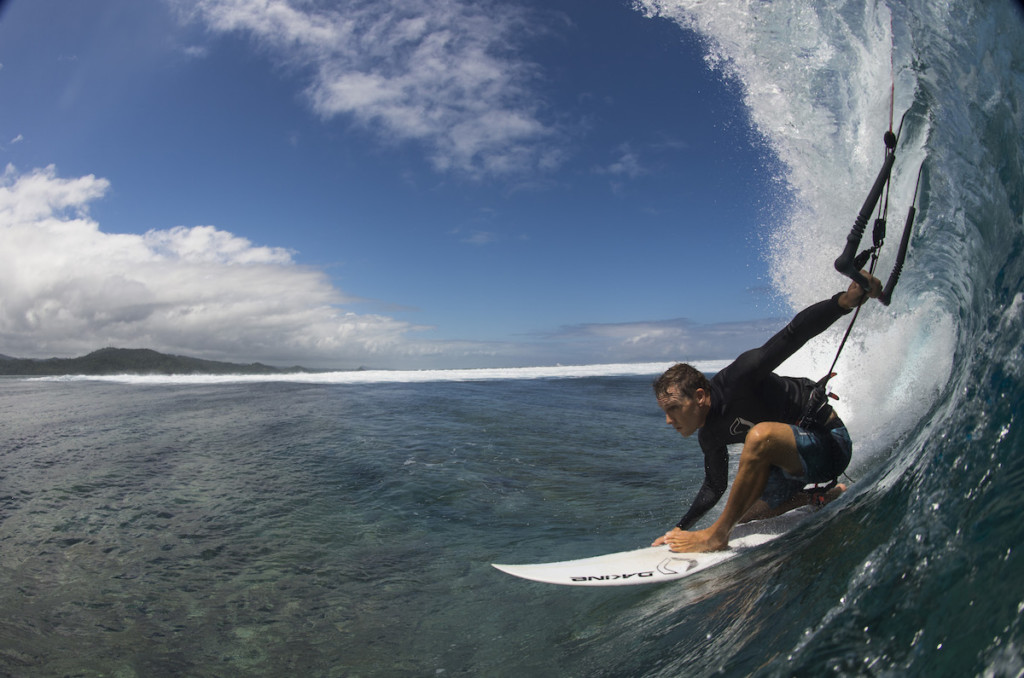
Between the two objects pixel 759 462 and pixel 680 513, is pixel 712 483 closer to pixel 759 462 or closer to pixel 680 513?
pixel 759 462

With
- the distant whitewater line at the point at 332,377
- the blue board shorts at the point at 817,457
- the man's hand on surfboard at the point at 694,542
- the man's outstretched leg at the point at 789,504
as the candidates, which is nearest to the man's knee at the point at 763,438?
the blue board shorts at the point at 817,457

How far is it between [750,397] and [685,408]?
489 mm

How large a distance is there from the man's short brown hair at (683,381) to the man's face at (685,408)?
2 centimetres

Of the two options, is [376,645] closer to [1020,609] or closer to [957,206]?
[1020,609]

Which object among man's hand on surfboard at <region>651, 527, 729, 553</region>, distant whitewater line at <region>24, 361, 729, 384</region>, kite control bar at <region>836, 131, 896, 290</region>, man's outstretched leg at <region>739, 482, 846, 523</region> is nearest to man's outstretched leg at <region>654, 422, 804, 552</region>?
man's hand on surfboard at <region>651, 527, 729, 553</region>

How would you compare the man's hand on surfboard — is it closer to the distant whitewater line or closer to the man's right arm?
the man's right arm

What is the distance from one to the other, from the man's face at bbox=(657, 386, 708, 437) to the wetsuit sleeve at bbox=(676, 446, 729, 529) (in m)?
0.37

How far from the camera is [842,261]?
3287 millimetres

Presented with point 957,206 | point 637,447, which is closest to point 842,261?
point 957,206

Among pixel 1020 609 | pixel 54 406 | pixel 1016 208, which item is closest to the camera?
pixel 1020 609

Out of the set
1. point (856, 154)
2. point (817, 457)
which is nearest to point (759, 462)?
point (817, 457)

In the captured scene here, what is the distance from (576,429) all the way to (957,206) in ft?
33.3

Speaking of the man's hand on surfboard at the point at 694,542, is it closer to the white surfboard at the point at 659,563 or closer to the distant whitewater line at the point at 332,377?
the white surfboard at the point at 659,563

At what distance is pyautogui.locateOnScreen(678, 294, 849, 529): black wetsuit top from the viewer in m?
3.53
